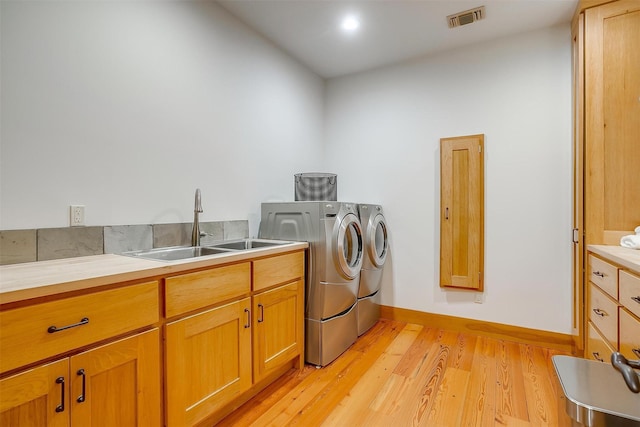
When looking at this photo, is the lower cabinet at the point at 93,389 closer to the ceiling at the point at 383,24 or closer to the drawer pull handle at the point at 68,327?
the drawer pull handle at the point at 68,327

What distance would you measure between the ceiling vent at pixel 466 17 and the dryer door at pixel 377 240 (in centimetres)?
170

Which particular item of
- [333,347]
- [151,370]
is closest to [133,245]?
[151,370]

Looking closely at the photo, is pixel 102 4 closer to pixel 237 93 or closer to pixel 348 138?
pixel 237 93

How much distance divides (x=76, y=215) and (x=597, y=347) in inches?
117

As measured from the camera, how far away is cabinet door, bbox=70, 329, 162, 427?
107cm

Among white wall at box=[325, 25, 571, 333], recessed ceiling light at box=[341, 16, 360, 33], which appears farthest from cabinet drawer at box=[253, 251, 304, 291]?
recessed ceiling light at box=[341, 16, 360, 33]

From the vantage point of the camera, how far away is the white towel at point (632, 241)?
1.82 m

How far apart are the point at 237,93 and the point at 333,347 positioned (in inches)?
82.7

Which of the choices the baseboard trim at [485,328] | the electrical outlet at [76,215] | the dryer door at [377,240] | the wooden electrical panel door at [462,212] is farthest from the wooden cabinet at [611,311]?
the electrical outlet at [76,215]

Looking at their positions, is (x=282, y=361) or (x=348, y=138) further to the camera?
(x=348, y=138)

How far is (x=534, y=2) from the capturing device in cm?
224

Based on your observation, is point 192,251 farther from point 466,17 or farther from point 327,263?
point 466,17

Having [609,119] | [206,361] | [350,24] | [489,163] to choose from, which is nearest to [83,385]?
[206,361]

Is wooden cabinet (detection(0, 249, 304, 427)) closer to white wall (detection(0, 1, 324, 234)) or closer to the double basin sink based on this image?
the double basin sink
